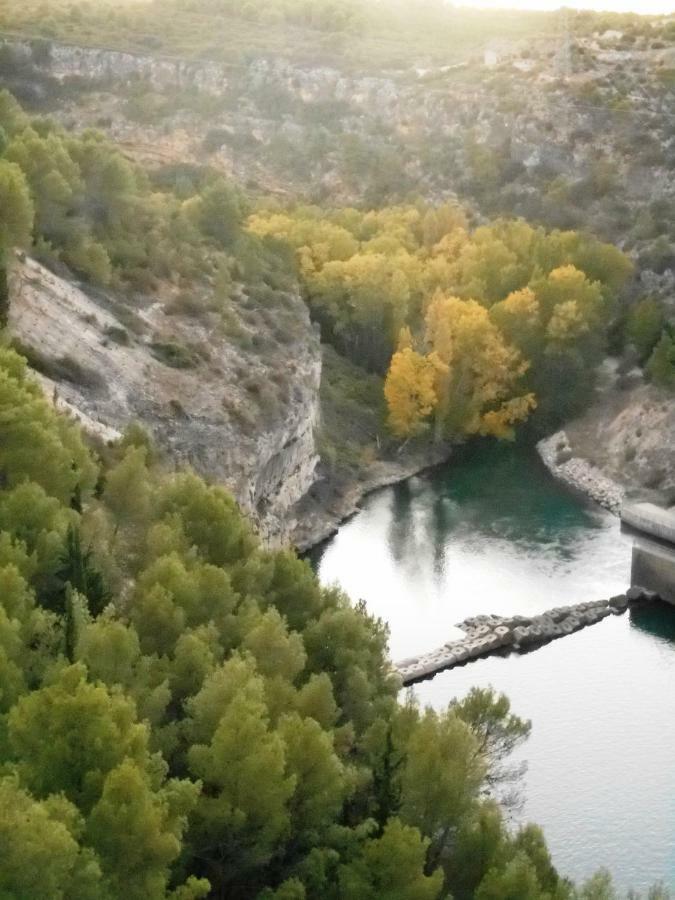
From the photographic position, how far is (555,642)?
121ft

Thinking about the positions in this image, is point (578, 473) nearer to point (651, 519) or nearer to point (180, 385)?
point (651, 519)

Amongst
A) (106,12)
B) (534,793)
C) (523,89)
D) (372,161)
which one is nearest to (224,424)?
(534,793)

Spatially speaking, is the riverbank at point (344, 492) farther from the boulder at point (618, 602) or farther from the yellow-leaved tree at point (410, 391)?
the boulder at point (618, 602)

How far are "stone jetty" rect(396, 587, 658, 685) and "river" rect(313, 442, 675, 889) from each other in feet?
1.25

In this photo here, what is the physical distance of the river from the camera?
2667 centimetres

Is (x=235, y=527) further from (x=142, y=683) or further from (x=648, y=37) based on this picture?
(x=648, y=37)

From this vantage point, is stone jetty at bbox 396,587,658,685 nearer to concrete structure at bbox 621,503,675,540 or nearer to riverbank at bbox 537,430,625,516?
concrete structure at bbox 621,503,675,540

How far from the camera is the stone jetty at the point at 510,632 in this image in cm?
3484

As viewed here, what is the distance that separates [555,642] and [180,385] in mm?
13909

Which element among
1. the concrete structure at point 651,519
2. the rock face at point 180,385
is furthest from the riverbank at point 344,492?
the concrete structure at point 651,519

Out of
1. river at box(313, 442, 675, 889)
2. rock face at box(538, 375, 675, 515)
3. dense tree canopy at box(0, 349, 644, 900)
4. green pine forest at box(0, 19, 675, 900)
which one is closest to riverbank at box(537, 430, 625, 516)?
rock face at box(538, 375, 675, 515)

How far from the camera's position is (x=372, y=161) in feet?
249

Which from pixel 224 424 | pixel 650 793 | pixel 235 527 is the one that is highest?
pixel 235 527

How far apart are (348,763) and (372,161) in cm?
6006
